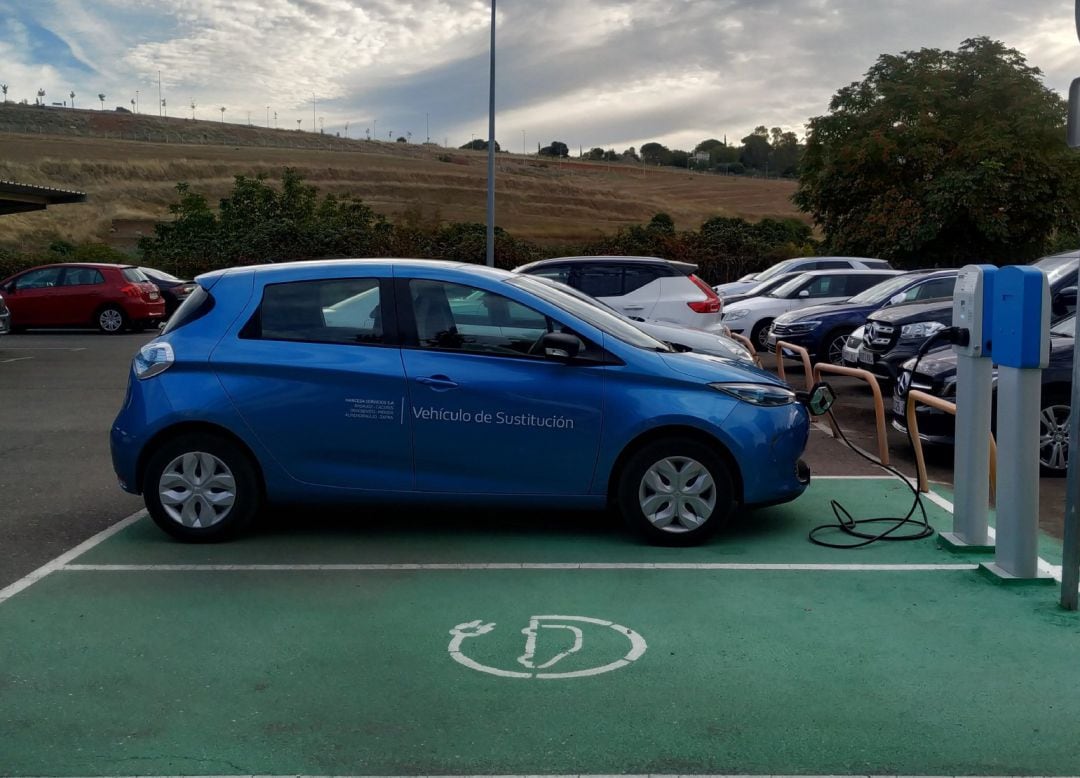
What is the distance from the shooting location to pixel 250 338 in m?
6.69

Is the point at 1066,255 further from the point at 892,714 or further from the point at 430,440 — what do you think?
the point at 892,714

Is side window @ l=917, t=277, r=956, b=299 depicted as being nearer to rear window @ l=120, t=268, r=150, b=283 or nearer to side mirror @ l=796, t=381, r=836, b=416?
side mirror @ l=796, t=381, r=836, b=416

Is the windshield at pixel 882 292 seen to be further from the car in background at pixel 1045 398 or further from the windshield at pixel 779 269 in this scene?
the windshield at pixel 779 269

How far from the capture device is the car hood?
21.7ft

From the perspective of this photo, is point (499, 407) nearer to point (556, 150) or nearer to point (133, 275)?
point (133, 275)

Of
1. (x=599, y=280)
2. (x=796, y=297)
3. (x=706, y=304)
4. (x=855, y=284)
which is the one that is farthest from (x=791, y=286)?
(x=599, y=280)

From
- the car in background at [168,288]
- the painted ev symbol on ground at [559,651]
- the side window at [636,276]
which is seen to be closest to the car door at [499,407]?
the painted ev symbol on ground at [559,651]

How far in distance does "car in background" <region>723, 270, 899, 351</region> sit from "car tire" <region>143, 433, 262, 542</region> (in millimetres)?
14515

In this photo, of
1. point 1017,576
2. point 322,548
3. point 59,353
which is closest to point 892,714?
point 1017,576

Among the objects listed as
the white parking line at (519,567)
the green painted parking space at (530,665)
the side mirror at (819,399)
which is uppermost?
the side mirror at (819,399)

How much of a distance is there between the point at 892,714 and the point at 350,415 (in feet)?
11.6

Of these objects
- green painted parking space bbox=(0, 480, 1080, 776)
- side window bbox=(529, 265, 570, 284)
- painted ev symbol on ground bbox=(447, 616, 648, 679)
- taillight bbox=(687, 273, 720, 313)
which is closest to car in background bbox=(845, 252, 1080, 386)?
taillight bbox=(687, 273, 720, 313)

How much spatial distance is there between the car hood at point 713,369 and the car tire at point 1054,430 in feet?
10.6

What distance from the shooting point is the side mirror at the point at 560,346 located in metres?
6.48
